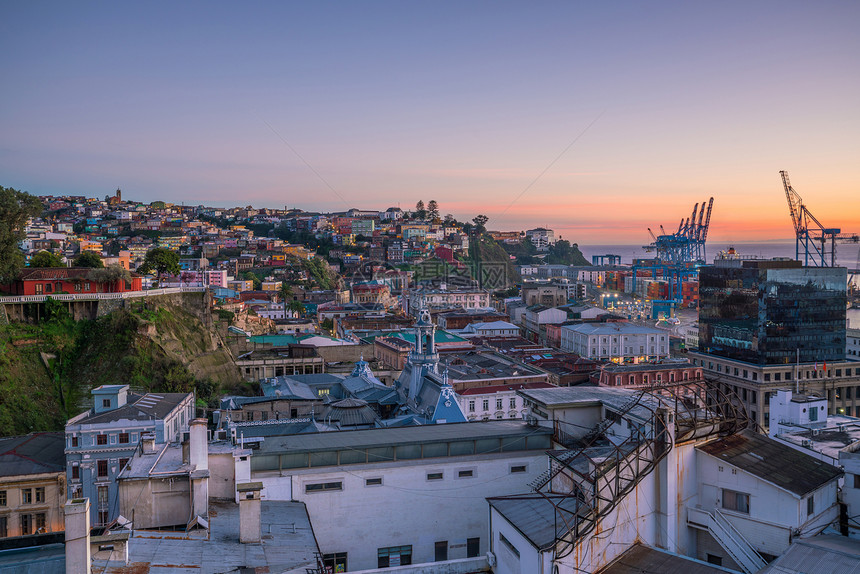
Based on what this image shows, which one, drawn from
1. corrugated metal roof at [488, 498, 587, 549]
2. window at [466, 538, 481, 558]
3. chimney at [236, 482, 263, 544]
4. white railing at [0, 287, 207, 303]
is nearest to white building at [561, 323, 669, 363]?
white railing at [0, 287, 207, 303]

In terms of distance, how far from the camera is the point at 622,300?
11619 centimetres

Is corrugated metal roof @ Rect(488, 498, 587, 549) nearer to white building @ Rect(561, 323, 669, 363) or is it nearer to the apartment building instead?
the apartment building

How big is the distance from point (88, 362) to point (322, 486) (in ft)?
72.9

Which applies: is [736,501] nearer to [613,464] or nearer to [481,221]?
[613,464]

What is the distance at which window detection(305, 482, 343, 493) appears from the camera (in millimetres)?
15023

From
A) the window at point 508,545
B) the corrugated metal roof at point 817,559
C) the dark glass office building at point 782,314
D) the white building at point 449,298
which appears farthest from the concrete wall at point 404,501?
the white building at point 449,298

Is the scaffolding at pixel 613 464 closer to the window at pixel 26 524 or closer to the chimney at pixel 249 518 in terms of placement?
the chimney at pixel 249 518

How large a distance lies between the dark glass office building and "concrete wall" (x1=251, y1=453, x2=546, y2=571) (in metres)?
33.9

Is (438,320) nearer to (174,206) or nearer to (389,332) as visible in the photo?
(389,332)

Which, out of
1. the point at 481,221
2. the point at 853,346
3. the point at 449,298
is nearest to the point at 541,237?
the point at 481,221

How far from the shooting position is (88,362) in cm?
3222

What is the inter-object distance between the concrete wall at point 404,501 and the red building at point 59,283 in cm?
2560

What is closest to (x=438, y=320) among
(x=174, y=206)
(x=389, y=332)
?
(x=389, y=332)

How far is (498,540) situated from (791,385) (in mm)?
36933
